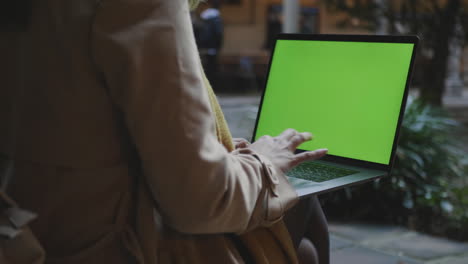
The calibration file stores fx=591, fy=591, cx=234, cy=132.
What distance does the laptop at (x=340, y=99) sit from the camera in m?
1.49

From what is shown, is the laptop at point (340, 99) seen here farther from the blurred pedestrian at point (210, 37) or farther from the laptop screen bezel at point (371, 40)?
the blurred pedestrian at point (210, 37)

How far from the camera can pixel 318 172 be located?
150 cm

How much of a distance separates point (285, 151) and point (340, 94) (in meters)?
0.46

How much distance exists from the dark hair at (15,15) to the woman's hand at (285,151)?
525mm

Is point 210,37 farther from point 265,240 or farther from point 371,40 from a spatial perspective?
point 265,240

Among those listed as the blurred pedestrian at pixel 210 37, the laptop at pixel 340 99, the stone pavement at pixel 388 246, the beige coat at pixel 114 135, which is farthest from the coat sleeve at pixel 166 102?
the blurred pedestrian at pixel 210 37

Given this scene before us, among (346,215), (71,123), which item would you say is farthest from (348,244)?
(71,123)

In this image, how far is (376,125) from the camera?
1530 mm

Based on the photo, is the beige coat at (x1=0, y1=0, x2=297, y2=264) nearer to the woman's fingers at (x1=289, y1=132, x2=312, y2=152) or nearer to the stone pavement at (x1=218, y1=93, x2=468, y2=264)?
the woman's fingers at (x1=289, y1=132, x2=312, y2=152)

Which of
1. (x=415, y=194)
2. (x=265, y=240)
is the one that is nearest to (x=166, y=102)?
(x=265, y=240)

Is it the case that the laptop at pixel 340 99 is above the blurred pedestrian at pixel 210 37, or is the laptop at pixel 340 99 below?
above

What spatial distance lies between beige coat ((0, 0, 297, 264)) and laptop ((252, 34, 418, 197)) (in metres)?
0.38

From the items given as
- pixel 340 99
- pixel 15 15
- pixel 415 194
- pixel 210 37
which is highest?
pixel 15 15

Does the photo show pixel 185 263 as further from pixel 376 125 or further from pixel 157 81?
pixel 376 125
